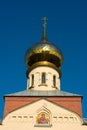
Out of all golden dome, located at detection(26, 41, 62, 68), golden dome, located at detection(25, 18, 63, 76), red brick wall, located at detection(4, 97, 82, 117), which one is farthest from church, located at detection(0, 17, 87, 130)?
golden dome, located at detection(26, 41, 62, 68)

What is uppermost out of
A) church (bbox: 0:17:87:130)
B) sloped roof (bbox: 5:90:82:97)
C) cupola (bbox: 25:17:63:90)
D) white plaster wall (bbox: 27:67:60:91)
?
cupola (bbox: 25:17:63:90)

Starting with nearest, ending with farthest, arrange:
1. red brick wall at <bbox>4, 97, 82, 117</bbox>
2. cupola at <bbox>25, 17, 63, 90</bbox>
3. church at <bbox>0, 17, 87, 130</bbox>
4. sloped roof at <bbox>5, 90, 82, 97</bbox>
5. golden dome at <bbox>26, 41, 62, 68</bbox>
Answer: church at <bbox>0, 17, 87, 130</bbox> → red brick wall at <bbox>4, 97, 82, 117</bbox> → sloped roof at <bbox>5, 90, 82, 97</bbox> → cupola at <bbox>25, 17, 63, 90</bbox> → golden dome at <bbox>26, 41, 62, 68</bbox>

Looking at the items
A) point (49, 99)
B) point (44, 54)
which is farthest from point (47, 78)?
point (49, 99)

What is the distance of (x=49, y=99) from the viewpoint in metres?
19.6

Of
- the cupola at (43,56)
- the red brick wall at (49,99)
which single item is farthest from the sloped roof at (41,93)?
the cupola at (43,56)

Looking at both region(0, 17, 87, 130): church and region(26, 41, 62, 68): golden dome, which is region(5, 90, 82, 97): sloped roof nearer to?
region(0, 17, 87, 130): church

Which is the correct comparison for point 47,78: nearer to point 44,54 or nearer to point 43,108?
point 44,54

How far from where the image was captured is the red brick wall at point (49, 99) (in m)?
19.4

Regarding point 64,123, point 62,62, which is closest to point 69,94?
point 64,123

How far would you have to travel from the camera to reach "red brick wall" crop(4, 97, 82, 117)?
63.5 ft

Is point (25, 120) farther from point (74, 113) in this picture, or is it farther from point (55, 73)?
point (55, 73)

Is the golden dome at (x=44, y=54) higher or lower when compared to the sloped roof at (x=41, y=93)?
higher

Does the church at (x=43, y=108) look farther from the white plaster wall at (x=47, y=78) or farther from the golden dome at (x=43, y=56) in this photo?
the golden dome at (x=43, y=56)

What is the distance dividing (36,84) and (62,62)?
306 cm
